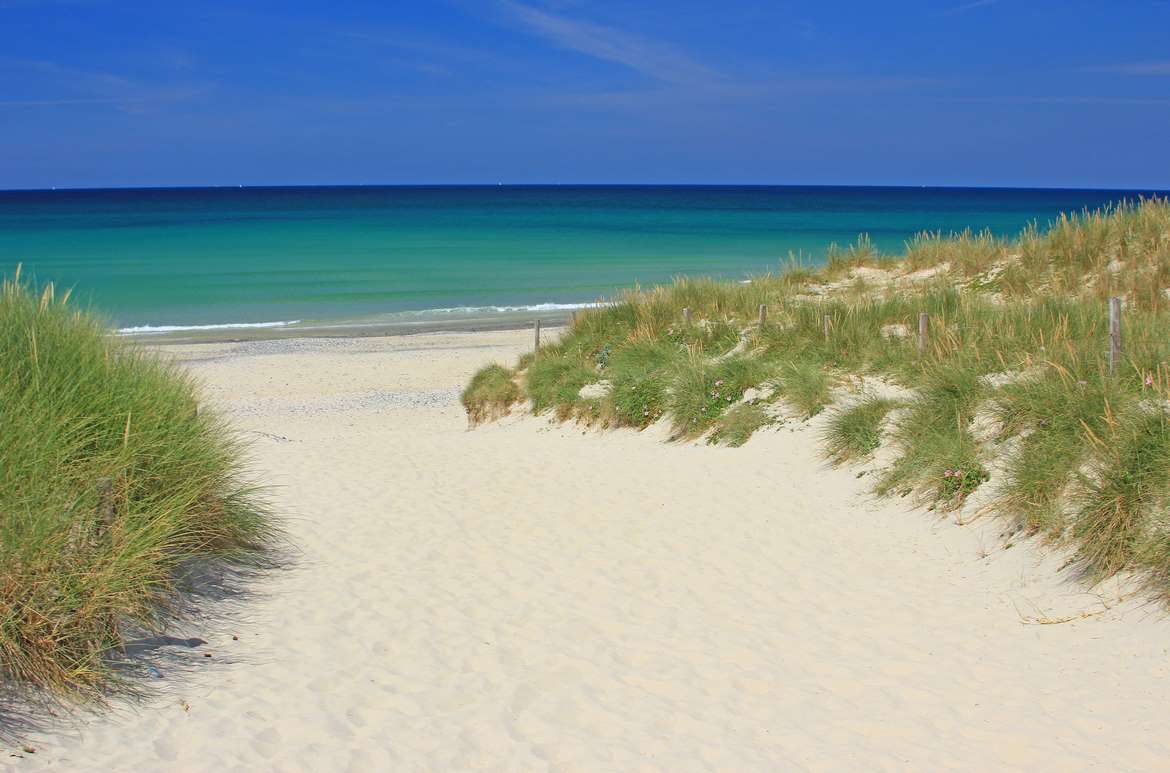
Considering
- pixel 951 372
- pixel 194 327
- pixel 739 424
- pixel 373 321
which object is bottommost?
pixel 739 424

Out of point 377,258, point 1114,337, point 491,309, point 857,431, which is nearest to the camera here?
point 1114,337

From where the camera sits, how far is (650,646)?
6234 millimetres

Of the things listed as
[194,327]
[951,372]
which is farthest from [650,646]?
[194,327]

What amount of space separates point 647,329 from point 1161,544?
432 inches

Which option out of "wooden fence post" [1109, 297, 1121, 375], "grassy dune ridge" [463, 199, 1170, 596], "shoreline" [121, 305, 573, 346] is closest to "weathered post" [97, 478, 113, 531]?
"grassy dune ridge" [463, 199, 1170, 596]

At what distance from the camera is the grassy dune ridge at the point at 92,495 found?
15.6 ft

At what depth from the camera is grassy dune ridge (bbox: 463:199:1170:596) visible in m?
6.90

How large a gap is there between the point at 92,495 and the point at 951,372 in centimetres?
741

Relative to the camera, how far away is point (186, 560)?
6.57 m

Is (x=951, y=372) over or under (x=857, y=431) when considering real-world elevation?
over

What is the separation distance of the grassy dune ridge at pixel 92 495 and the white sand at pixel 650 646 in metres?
0.40

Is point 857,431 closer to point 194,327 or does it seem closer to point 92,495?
point 92,495

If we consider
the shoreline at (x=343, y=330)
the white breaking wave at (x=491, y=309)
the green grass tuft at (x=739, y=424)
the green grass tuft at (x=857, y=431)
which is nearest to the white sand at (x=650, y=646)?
the green grass tuft at (x=857, y=431)

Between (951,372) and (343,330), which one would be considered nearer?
(951,372)
